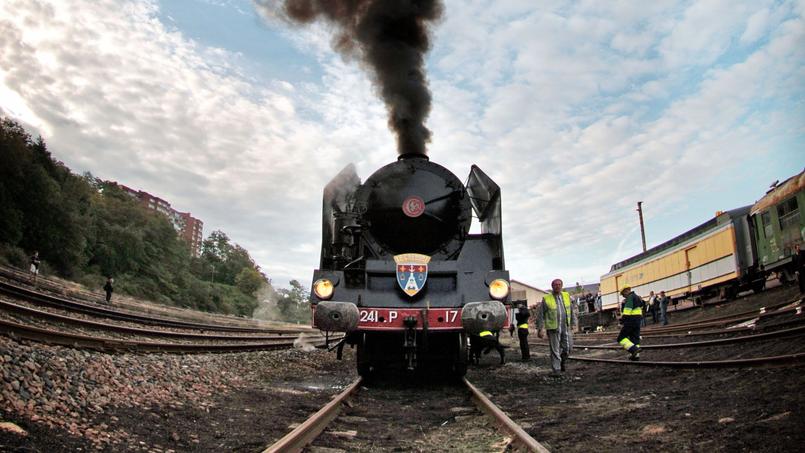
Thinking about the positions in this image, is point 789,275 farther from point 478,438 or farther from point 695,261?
point 478,438

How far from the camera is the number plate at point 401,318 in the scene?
5.80m

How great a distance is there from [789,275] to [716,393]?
12.3 m

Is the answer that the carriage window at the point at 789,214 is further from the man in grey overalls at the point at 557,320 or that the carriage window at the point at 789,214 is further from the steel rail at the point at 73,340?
the steel rail at the point at 73,340

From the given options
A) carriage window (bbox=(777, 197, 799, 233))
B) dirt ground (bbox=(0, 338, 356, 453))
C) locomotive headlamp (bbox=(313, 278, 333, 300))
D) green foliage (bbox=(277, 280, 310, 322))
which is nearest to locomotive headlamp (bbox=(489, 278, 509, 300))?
locomotive headlamp (bbox=(313, 278, 333, 300))

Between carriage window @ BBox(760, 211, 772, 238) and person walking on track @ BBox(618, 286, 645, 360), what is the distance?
979 centimetres

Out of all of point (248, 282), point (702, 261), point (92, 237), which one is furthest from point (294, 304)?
point (702, 261)

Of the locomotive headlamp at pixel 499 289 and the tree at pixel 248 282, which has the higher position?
the tree at pixel 248 282

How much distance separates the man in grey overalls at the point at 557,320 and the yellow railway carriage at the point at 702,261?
11.8 metres

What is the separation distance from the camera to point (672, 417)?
4047 millimetres

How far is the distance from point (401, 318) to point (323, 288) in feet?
3.08

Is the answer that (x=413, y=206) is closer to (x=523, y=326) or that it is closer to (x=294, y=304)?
(x=523, y=326)

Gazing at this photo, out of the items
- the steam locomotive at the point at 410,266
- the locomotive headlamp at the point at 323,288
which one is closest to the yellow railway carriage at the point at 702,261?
the steam locomotive at the point at 410,266

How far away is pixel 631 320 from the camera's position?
7969 mm

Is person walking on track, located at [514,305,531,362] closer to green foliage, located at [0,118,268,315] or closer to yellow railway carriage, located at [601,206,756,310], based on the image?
yellow railway carriage, located at [601,206,756,310]
